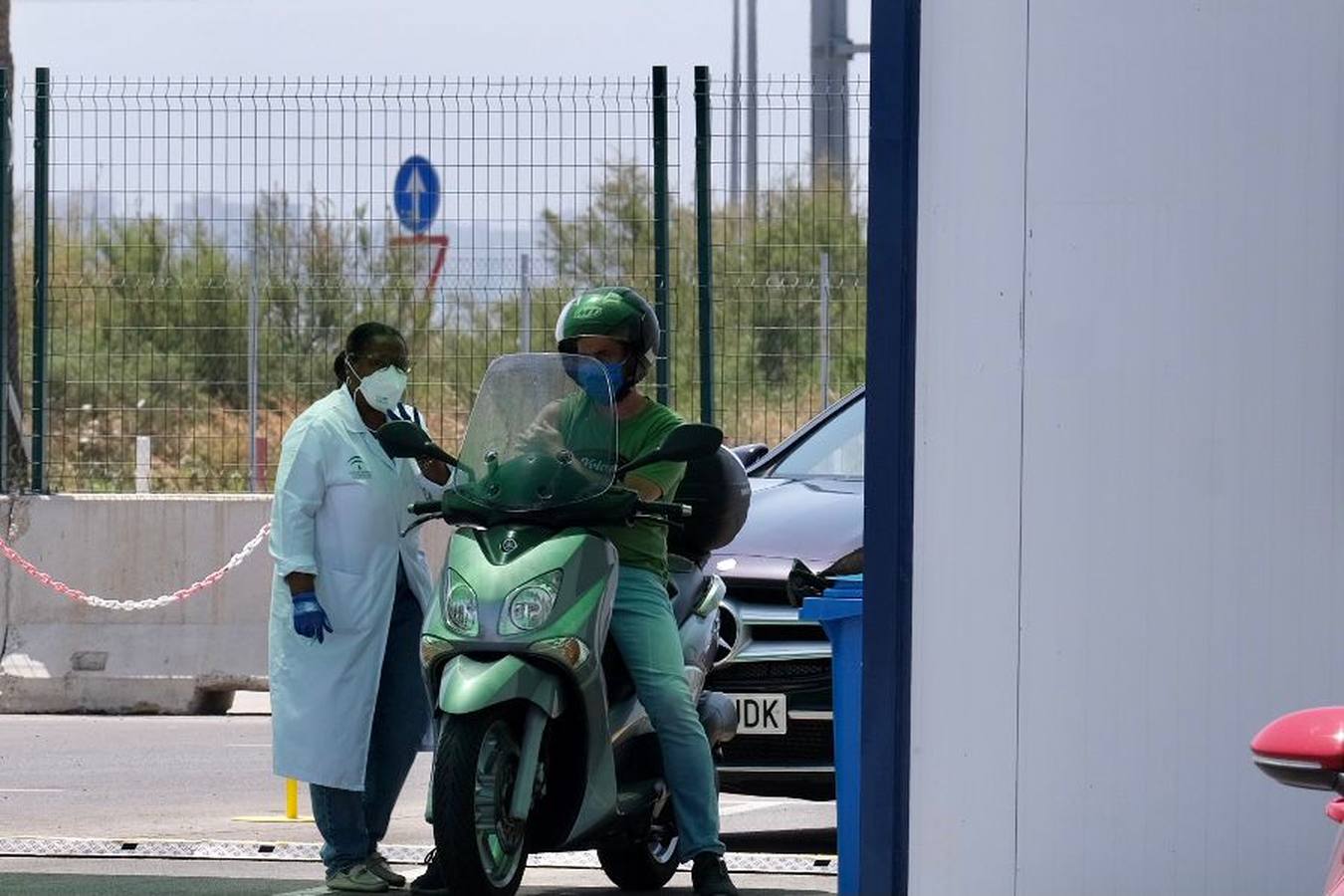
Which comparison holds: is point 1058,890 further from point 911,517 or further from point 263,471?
point 263,471

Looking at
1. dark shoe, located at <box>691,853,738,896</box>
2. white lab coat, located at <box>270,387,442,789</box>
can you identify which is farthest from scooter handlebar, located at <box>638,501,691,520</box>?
white lab coat, located at <box>270,387,442,789</box>

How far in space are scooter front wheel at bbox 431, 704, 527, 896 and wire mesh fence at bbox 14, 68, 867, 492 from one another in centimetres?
719

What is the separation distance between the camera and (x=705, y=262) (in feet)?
47.2

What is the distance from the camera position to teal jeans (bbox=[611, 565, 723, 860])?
7.52m

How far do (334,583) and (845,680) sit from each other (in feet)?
5.88

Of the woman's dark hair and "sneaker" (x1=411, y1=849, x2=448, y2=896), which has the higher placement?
the woman's dark hair

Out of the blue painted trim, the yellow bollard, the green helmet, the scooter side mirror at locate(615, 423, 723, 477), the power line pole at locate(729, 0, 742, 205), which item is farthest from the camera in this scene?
the power line pole at locate(729, 0, 742, 205)

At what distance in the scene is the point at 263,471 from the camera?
14938mm

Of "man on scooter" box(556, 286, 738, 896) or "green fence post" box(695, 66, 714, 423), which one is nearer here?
"man on scooter" box(556, 286, 738, 896)

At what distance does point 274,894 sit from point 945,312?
10.0 feet

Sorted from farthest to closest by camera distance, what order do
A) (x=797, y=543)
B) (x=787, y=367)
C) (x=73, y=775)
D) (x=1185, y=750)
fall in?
(x=787, y=367), (x=73, y=775), (x=797, y=543), (x=1185, y=750)

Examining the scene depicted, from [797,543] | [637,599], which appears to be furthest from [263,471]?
[637,599]

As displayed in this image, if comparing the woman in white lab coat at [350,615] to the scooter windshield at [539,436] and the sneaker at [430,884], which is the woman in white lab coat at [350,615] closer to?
the sneaker at [430,884]

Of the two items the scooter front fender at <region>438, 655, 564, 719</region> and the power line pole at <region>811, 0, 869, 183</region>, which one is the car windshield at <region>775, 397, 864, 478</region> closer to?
the scooter front fender at <region>438, 655, 564, 719</region>
